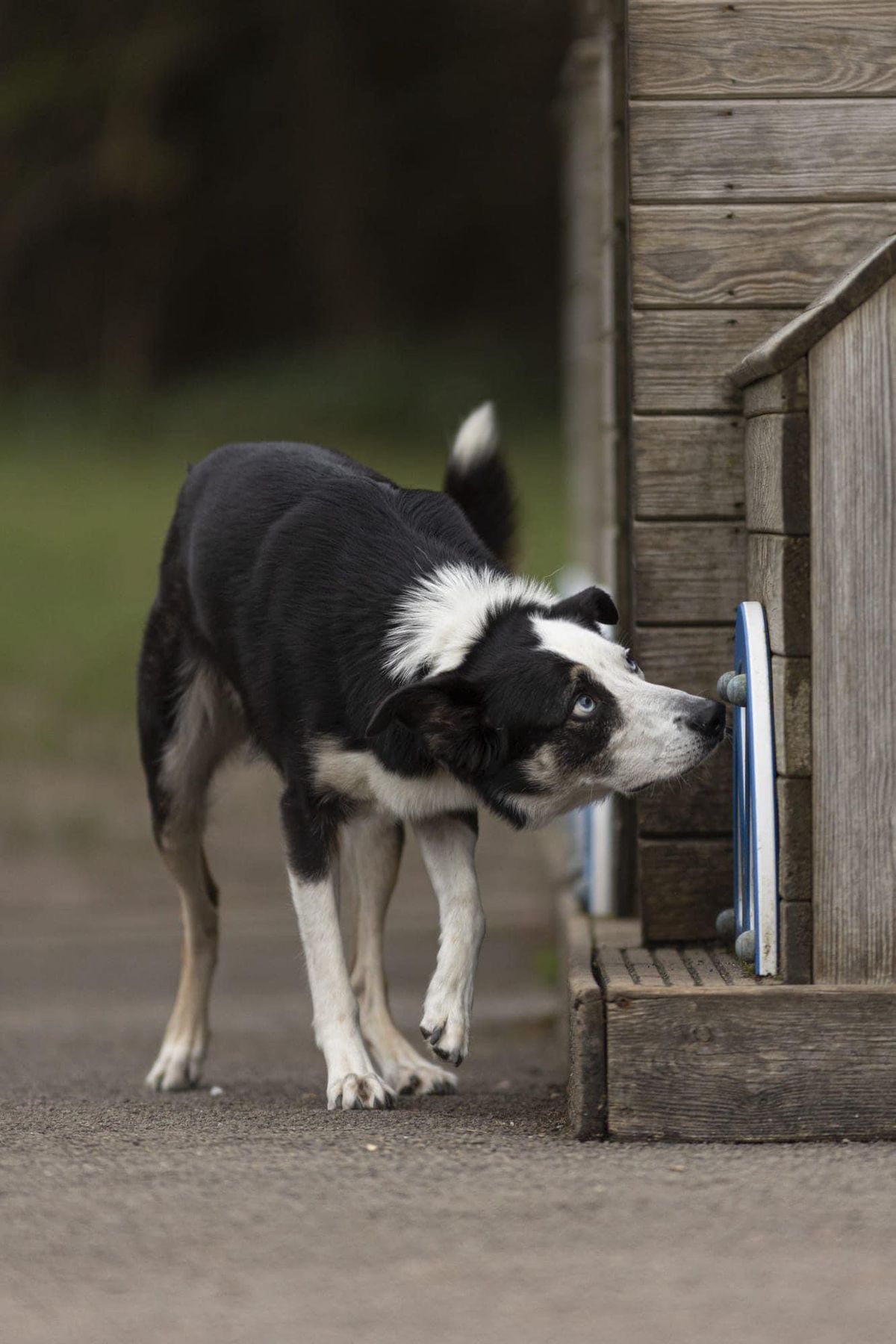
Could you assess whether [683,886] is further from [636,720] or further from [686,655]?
[636,720]

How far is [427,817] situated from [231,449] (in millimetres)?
1258

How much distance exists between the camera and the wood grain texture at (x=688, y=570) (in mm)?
4277

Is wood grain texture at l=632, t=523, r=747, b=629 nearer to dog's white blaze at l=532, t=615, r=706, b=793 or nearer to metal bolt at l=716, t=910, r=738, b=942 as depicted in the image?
dog's white blaze at l=532, t=615, r=706, b=793

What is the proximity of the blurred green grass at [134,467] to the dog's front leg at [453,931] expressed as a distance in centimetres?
120

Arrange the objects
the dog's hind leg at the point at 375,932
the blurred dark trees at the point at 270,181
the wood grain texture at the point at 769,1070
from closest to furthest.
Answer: the wood grain texture at the point at 769,1070, the dog's hind leg at the point at 375,932, the blurred dark trees at the point at 270,181

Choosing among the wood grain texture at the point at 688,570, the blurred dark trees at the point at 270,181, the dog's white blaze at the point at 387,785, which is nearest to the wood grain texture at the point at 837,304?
the wood grain texture at the point at 688,570

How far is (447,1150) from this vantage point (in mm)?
3387

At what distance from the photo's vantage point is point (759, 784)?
12.0ft

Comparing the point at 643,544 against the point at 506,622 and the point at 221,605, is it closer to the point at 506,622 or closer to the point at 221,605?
the point at 506,622

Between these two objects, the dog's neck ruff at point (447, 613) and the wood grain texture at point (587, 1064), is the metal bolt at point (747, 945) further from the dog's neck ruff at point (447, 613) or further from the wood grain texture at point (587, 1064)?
the dog's neck ruff at point (447, 613)

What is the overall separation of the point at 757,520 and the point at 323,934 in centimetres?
127

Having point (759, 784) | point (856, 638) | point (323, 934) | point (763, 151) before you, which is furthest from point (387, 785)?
point (763, 151)

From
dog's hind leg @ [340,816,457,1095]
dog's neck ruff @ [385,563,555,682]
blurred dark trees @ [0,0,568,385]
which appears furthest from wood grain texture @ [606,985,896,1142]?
blurred dark trees @ [0,0,568,385]

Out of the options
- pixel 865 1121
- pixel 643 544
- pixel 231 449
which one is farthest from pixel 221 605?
pixel 865 1121
